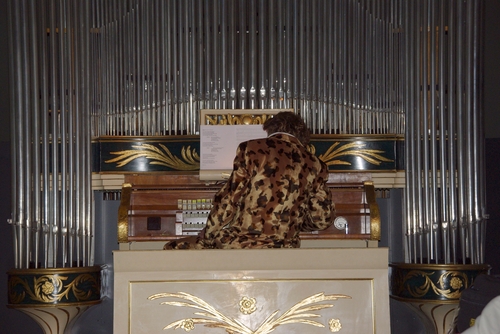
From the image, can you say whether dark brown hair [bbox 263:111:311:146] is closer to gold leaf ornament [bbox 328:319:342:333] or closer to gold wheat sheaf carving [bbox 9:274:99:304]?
gold leaf ornament [bbox 328:319:342:333]

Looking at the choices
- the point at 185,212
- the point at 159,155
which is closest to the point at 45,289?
the point at 185,212

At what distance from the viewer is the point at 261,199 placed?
4.15m

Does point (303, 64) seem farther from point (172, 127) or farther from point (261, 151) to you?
point (261, 151)

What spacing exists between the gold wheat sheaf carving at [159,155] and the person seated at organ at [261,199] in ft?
4.66

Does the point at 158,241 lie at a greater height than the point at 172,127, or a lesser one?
lesser

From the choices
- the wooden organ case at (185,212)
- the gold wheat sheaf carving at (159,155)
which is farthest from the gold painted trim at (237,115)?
the wooden organ case at (185,212)

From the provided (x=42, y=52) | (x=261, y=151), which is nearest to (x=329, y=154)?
(x=261, y=151)

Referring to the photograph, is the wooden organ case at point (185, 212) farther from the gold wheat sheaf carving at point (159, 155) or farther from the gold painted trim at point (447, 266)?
the gold painted trim at point (447, 266)

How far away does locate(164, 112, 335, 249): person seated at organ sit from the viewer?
4148 mm

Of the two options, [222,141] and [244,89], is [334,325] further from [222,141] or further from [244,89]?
[244,89]

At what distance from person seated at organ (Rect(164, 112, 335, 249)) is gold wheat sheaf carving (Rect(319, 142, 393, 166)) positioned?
138 centimetres

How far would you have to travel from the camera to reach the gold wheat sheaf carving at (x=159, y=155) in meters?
5.62

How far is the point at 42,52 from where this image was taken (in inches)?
219

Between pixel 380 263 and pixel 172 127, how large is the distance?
219 centimetres
